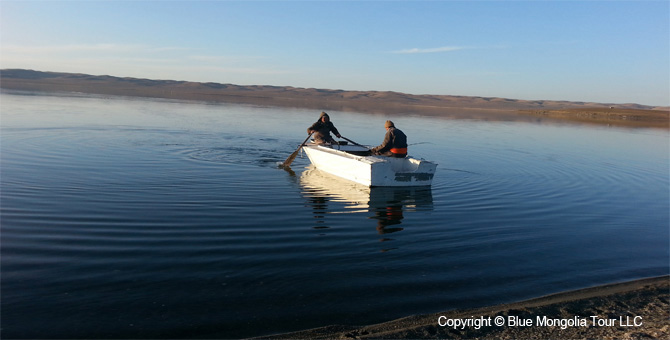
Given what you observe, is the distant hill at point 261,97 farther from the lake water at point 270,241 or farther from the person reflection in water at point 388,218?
the person reflection in water at point 388,218

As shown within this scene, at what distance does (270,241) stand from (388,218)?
3.21 m

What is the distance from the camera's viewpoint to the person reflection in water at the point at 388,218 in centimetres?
944

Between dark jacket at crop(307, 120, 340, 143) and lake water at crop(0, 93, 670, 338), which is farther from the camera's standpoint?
dark jacket at crop(307, 120, 340, 143)

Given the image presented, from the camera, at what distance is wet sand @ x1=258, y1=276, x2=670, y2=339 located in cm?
520

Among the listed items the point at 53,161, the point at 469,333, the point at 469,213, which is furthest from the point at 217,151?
the point at 469,333

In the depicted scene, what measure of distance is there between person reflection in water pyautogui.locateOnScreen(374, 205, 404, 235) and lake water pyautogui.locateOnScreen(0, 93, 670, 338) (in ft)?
0.21

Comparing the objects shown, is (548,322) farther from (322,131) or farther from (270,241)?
(322,131)

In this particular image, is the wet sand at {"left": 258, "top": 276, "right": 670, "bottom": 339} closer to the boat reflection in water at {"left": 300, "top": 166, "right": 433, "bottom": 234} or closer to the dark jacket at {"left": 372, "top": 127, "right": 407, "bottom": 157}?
the boat reflection in water at {"left": 300, "top": 166, "right": 433, "bottom": 234}

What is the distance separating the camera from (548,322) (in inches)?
221

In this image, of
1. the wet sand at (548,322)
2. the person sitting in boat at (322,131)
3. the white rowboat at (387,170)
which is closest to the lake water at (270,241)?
the wet sand at (548,322)

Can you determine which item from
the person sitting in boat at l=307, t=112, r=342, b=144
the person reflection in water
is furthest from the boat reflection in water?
the person sitting in boat at l=307, t=112, r=342, b=144

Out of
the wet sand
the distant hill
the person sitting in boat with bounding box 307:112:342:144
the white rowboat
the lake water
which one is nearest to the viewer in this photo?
the wet sand

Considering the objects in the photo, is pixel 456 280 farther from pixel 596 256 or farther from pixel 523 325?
pixel 596 256

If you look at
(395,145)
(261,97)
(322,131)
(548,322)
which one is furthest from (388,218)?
(261,97)
